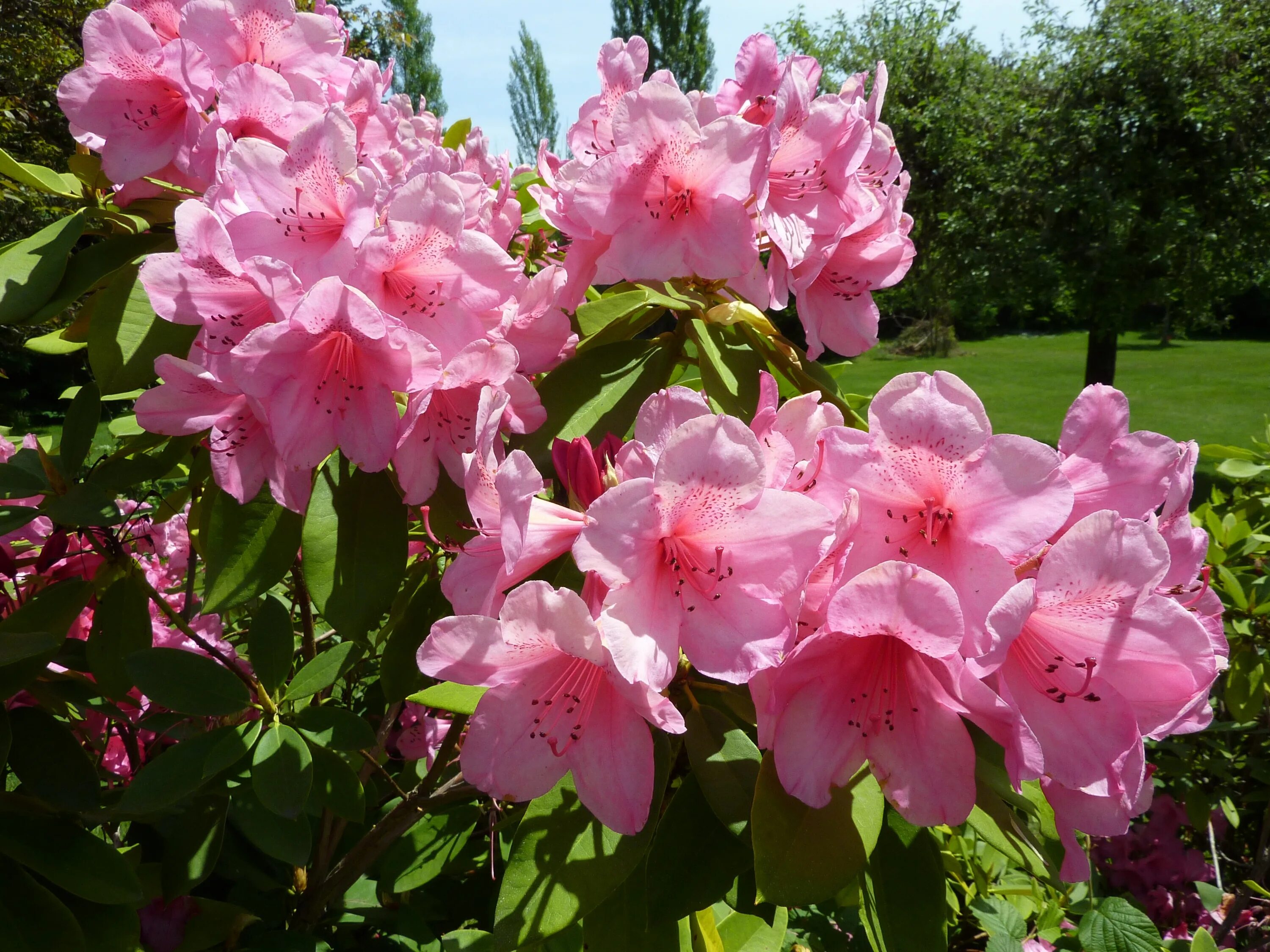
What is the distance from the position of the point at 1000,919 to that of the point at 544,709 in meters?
1.36

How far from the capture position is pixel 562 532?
79cm

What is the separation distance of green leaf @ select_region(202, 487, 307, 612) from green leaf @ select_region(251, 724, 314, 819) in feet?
0.78

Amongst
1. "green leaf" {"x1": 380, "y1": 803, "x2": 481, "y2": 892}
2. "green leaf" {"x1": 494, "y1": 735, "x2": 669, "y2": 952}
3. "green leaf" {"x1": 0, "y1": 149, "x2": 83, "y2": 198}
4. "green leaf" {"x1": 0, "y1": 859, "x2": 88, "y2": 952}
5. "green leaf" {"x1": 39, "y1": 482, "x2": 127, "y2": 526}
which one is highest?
"green leaf" {"x1": 0, "y1": 149, "x2": 83, "y2": 198}

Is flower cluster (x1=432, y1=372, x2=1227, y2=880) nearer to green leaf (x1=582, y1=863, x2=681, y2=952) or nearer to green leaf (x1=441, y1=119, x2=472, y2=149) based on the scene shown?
green leaf (x1=582, y1=863, x2=681, y2=952)

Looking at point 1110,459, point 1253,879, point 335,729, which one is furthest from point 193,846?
point 1253,879

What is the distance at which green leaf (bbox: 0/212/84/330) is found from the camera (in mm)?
1128

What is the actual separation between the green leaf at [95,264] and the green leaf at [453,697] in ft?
2.40

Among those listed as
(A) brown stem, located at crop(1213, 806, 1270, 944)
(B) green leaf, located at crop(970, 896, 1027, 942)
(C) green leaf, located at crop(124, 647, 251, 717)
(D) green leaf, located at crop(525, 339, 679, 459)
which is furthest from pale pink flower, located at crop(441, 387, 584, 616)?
(A) brown stem, located at crop(1213, 806, 1270, 944)

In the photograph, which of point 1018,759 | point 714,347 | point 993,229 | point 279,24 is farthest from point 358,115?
point 993,229

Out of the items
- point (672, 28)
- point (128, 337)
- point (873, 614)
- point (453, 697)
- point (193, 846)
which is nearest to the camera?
point (873, 614)

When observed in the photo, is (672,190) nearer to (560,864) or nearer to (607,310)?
(607,310)

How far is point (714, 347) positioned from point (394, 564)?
51 centimetres

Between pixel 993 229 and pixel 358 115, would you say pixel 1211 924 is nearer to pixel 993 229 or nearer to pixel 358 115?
pixel 358 115

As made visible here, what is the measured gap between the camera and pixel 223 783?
142cm
